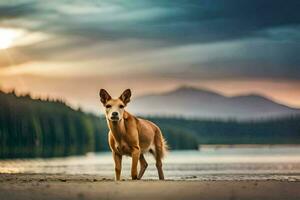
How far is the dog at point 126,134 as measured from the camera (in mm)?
22047

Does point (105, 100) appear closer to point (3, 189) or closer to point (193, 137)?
point (3, 189)

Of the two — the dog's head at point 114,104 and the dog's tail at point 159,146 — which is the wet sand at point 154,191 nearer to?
the dog's head at point 114,104

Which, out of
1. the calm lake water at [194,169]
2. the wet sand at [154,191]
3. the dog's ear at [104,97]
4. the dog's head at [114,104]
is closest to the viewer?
the wet sand at [154,191]

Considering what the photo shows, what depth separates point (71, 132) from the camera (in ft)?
427

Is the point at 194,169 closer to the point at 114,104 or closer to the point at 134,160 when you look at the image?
the point at 134,160

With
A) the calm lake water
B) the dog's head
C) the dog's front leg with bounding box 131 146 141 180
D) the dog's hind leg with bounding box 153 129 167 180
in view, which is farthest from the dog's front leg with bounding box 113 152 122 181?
the calm lake water

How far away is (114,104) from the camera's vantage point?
21.9 meters

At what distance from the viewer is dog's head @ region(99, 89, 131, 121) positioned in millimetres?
21953

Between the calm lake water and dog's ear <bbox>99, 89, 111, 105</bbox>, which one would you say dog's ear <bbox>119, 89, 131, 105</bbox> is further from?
the calm lake water

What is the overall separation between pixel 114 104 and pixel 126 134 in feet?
4.33

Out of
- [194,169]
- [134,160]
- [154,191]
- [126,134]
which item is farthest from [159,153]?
[194,169]

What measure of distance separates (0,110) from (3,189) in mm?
95842

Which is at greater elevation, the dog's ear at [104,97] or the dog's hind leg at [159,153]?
the dog's ear at [104,97]

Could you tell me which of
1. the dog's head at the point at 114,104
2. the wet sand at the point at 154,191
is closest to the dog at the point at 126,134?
the dog's head at the point at 114,104
